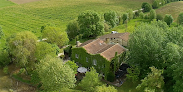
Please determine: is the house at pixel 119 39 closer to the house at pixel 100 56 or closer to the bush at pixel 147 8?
the house at pixel 100 56

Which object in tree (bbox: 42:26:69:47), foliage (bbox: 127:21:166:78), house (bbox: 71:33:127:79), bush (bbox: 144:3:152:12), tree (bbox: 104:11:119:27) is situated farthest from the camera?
bush (bbox: 144:3:152:12)

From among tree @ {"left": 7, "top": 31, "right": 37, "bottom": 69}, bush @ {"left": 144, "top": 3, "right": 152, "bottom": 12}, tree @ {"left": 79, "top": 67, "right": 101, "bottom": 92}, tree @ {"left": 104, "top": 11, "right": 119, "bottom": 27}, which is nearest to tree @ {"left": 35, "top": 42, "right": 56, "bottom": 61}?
tree @ {"left": 7, "top": 31, "right": 37, "bottom": 69}

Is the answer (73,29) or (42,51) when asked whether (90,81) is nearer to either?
(42,51)

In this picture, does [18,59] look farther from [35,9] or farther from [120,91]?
[35,9]

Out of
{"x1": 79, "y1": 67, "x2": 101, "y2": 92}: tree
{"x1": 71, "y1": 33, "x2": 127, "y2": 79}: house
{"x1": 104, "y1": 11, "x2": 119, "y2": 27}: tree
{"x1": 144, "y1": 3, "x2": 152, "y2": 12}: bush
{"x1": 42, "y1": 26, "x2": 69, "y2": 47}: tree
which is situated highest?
{"x1": 144, "y1": 3, "x2": 152, "y2": 12}: bush

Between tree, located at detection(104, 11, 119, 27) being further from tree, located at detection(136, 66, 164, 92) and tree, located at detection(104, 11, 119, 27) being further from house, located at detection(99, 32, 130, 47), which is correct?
tree, located at detection(136, 66, 164, 92)

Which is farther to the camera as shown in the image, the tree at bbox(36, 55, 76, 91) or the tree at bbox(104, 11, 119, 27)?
the tree at bbox(104, 11, 119, 27)

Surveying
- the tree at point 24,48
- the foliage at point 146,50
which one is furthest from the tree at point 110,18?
the tree at point 24,48

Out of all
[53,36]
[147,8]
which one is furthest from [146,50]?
[147,8]
